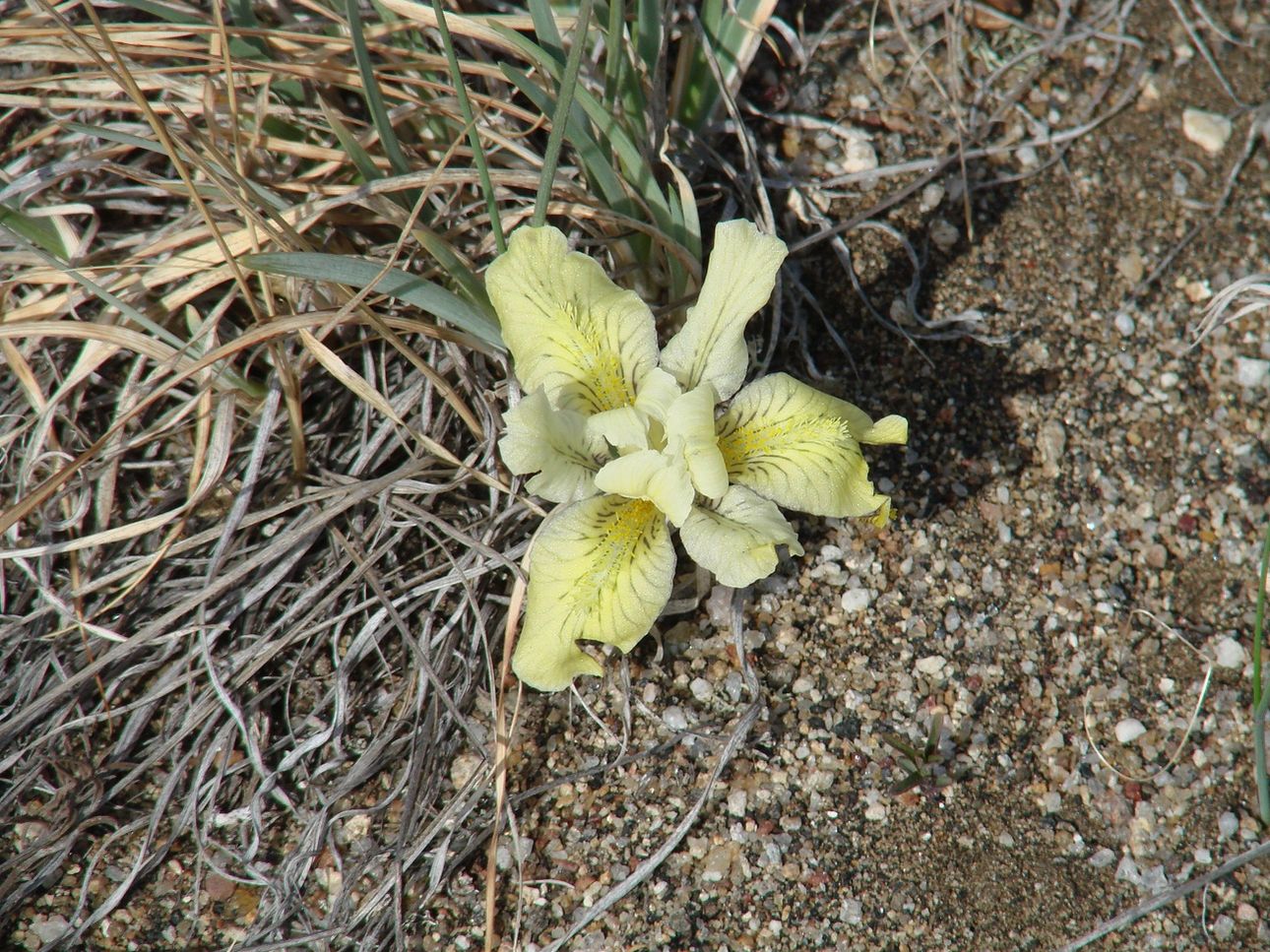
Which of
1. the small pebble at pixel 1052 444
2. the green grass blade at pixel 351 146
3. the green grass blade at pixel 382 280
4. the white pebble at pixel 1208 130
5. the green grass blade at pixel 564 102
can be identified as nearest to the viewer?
the green grass blade at pixel 564 102

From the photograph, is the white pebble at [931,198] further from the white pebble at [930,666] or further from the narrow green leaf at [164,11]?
the narrow green leaf at [164,11]

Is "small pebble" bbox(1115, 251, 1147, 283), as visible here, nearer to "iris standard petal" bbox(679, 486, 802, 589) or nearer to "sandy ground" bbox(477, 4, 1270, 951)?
"sandy ground" bbox(477, 4, 1270, 951)

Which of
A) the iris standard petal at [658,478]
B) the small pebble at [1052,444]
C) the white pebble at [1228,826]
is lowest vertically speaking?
the white pebble at [1228,826]

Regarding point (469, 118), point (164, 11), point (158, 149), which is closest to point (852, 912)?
point (469, 118)

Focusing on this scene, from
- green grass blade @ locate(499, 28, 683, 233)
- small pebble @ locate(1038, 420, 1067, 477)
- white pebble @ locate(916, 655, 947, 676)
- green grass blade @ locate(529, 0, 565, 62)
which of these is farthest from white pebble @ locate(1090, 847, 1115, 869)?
green grass blade @ locate(529, 0, 565, 62)

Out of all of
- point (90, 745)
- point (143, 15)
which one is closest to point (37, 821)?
point (90, 745)

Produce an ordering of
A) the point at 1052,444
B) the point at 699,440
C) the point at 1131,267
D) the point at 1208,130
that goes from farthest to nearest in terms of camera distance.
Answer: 1. the point at 1208,130
2. the point at 1131,267
3. the point at 1052,444
4. the point at 699,440

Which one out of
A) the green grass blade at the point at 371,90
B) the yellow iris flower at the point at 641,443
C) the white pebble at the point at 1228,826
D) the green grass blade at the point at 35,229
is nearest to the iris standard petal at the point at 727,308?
the yellow iris flower at the point at 641,443

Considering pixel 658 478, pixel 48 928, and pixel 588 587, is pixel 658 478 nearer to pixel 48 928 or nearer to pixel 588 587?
pixel 588 587
